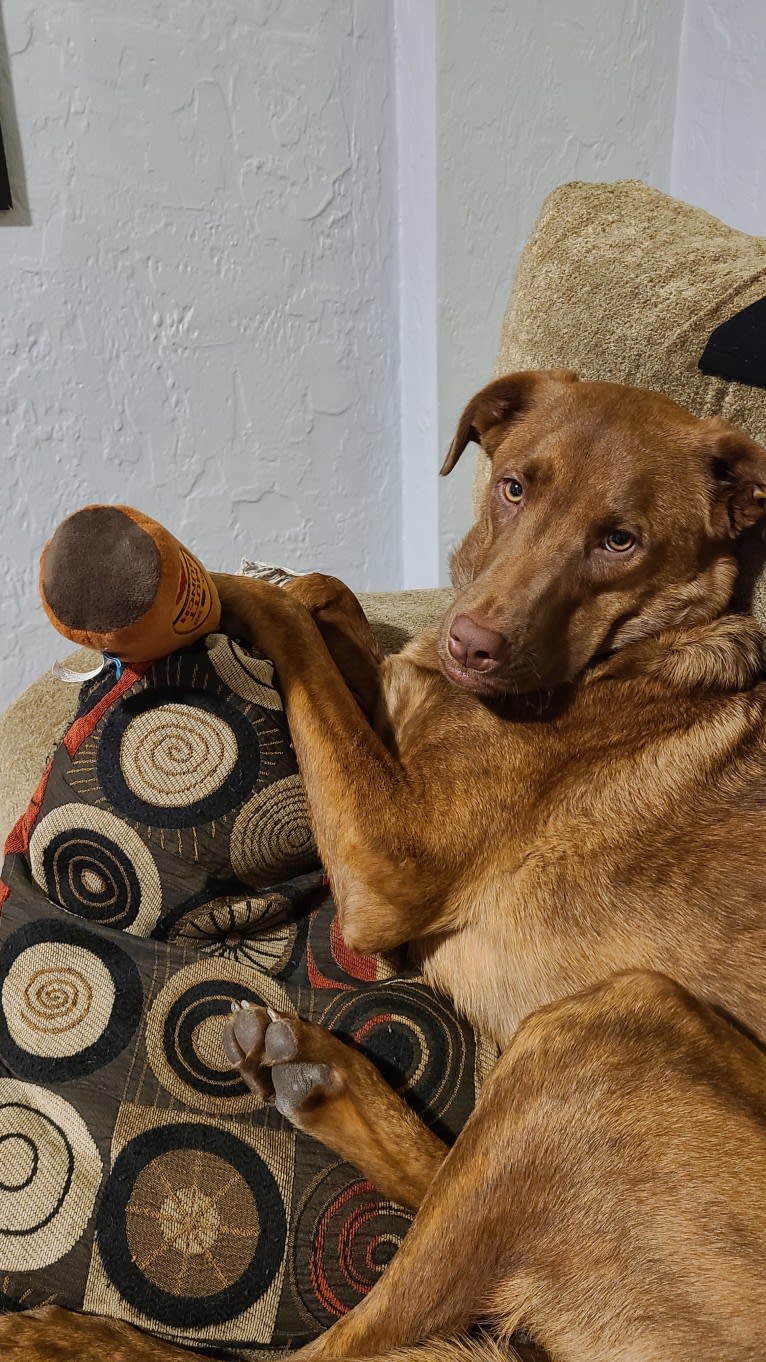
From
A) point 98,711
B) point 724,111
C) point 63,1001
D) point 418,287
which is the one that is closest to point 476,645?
point 98,711

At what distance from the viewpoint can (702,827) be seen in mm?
1781

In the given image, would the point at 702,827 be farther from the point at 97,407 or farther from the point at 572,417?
the point at 97,407

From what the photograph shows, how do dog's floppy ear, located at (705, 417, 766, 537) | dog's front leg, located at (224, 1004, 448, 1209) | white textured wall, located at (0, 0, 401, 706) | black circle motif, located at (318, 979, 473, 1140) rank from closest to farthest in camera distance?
1. dog's front leg, located at (224, 1004, 448, 1209)
2. black circle motif, located at (318, 979, 473, 1140)
3. dog's floppy ear, located at (705, 417, 766, 537)
4. white textured wall, located at (0, 0, 401, 706)

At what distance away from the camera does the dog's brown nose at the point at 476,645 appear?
1.71 m

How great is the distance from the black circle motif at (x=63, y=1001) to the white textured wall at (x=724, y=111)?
3535 millimetres

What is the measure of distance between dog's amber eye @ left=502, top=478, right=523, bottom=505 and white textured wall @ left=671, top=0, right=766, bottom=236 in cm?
255

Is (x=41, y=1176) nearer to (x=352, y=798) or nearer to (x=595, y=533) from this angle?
(x=352, y=798)

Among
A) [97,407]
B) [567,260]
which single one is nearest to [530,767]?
[567,260]

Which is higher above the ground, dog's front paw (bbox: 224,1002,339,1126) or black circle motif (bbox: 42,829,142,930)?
black circle motif (bbox: 42,829,142,930)

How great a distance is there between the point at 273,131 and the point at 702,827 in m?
2.98

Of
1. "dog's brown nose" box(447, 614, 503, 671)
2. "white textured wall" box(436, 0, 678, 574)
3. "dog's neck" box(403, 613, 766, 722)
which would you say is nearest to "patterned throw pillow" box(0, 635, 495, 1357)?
"dog's brown nose" box(447, 614, 503, 671)

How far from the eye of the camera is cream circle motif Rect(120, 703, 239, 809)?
5.54 feet

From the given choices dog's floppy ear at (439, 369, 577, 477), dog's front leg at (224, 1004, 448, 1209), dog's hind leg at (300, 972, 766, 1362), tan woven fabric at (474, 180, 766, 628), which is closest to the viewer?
dog's hind leg at (300, 972, 766, 1362)

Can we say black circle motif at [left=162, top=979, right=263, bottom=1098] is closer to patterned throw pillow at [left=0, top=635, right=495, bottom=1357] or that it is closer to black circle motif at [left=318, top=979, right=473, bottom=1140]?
patterned throw pillow at [left=0, top=635, right=495, bottom=1357]
